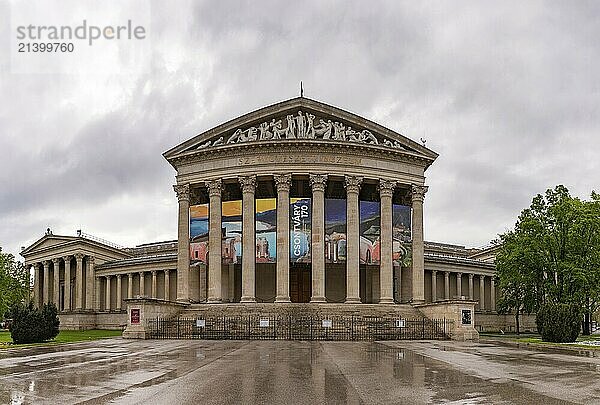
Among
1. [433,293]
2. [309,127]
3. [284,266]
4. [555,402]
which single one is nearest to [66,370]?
[555,402]

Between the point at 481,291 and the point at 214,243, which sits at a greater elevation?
the point at 214,243

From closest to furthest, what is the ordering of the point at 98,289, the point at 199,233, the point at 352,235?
the point at 352,235, the point at 199,233, the point at 98,289

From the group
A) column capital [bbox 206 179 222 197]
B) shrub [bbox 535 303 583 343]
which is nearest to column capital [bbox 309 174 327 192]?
column capital [bbox 206 179 222 197]

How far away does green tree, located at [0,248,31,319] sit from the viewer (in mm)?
80300

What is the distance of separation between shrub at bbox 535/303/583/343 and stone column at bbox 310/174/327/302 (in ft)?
68.7

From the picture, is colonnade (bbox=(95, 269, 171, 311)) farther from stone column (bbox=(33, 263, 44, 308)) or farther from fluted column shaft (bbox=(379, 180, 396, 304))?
fluted column shaft (bbox=(379, 180, 396, 304))

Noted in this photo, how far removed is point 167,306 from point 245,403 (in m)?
43.3

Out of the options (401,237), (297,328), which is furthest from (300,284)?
(297,328)

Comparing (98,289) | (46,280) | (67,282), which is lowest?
(98,289)

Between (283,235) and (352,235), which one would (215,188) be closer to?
(283,235)

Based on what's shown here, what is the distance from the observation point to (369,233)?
65.1 meters

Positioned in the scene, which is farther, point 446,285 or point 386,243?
point 446,285

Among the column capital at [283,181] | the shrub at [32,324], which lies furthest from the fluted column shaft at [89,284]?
the shrub at [32,324]

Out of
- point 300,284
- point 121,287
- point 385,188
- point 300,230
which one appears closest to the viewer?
point 300,230
